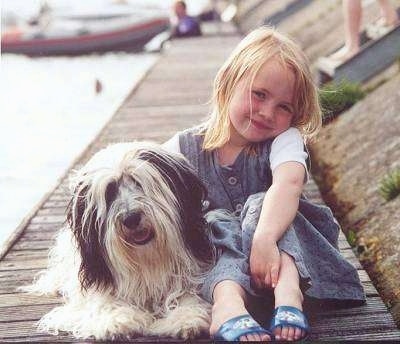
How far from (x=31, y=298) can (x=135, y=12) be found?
21965mm

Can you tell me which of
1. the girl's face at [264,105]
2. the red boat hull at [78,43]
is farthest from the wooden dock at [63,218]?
the red boat hull at [78,43]

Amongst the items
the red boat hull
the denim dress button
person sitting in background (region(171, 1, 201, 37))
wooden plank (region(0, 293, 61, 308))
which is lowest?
wooden plank (region(0, 293, 61, 308))

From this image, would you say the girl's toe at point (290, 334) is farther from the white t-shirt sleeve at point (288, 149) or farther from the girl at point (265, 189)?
the white t-shirt sleeve at point (288, 149)

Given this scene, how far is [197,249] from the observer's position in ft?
10.2

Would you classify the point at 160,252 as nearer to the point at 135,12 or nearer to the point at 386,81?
the point at 386,81

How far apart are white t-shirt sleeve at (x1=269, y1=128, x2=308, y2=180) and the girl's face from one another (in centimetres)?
6

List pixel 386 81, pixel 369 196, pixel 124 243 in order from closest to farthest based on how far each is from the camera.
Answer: pixel 124 243, pixel 369 196, pixel 386 81

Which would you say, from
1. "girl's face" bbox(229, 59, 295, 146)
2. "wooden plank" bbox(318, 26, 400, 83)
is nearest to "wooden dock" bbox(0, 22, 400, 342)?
"girl's face" bbox(229, 59, 295, 146)

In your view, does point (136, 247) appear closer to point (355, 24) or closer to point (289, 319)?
point (289, 319)

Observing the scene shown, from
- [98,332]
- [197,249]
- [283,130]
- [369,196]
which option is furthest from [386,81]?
[98,332]

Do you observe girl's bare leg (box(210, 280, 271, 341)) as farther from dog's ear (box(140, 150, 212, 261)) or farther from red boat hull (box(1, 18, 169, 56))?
red boat hull (box(1, 18, 169, 56))

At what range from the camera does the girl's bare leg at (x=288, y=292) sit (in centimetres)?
275

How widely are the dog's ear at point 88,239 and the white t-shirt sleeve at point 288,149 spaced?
2.43 feet

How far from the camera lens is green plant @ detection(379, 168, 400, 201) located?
4520 millimetres
